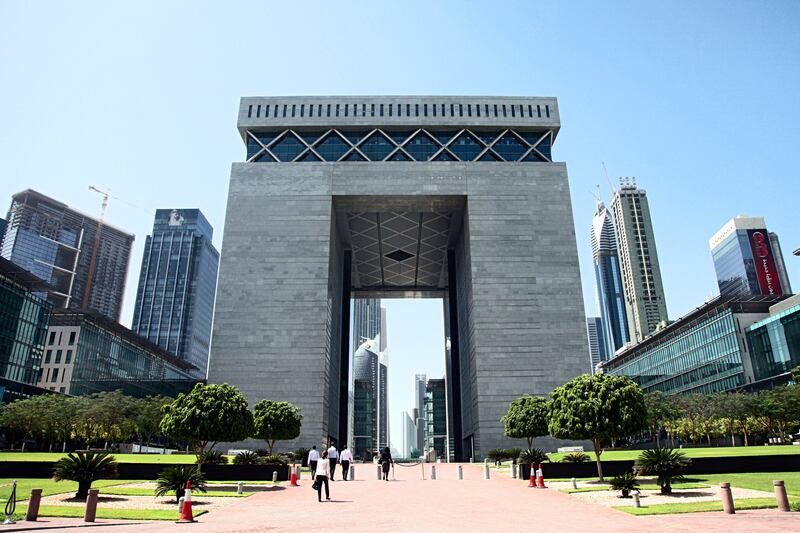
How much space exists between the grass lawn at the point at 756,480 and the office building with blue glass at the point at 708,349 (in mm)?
83041

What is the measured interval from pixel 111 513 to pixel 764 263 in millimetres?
207511

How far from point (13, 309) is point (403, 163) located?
266 ft

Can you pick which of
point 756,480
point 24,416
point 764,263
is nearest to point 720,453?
point 756,480

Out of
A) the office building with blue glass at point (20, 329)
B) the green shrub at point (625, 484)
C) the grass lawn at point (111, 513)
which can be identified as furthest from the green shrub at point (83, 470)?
the office building with blue glass at point (20, 329)

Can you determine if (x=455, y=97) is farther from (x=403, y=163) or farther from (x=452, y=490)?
(x=452, y=490)

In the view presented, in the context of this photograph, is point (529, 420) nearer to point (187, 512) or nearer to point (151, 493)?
point (151, 493)

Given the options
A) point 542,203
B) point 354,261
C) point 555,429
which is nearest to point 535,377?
point 542,203

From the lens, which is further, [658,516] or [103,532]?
[658,516]

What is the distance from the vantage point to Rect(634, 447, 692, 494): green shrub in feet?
72.5

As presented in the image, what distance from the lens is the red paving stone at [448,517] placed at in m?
14.2

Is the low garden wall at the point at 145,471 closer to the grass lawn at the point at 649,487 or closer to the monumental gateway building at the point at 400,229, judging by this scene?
the grass lawn at the point at 649,487

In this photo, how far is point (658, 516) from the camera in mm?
16188

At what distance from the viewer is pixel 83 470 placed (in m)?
21.0

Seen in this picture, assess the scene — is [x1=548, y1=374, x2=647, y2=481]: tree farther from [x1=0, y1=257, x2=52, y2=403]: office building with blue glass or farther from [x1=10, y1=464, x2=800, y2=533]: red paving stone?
[x1=0, y1=257, x2=52, y2=403]: office building with blue glass
